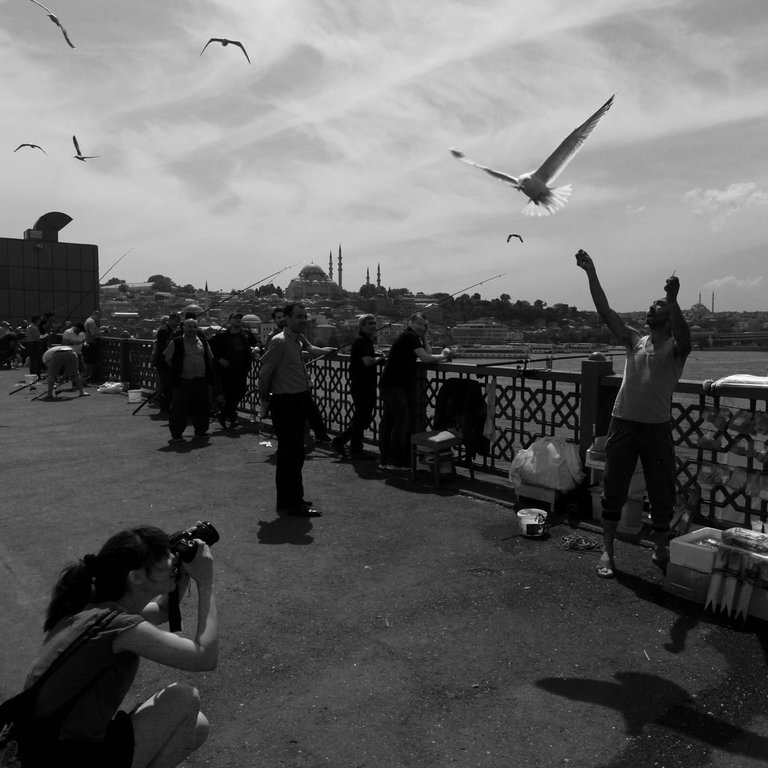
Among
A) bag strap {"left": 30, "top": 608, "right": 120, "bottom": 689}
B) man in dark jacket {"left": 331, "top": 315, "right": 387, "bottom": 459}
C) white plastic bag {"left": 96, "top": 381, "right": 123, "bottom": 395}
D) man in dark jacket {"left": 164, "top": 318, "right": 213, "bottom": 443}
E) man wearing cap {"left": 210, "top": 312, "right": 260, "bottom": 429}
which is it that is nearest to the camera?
bag strap {"left": 30, "top": 608, "right": 120, "bottom": 689}

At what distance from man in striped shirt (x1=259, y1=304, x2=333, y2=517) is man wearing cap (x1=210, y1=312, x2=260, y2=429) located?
4.81m

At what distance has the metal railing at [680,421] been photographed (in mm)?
5262

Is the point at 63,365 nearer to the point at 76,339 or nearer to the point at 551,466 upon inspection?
the point at 76,339

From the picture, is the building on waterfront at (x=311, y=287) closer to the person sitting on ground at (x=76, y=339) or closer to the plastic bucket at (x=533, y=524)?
the person sitting on ground at (x=76, y=339)

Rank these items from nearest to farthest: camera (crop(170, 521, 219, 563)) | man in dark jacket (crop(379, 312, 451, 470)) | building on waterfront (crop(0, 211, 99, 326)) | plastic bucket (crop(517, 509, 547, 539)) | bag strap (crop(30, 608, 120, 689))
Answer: bag strap (crop(30, 608, 120, 689)) → camera (crop(170, 521, 219, 563)) → plastic bucket (crop(517, 509, 547, 539)) → man in dark jacket (crop(379, 312, 451, 470)) → building on waterfront (crop(0, 211, 99, 326))

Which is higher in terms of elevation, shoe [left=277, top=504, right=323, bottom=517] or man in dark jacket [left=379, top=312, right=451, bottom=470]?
man in dark jacket [left=379, top=312, right=451, bottom=470]

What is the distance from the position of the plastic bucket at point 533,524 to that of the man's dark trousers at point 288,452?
212 centimetres

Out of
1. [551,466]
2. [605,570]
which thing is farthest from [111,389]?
[605,570]

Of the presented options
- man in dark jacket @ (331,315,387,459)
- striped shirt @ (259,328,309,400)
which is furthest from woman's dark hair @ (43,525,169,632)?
man in dark jacket @ (331,315,387,459)

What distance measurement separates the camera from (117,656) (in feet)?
7.98

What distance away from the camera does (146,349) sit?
16312 millimetres

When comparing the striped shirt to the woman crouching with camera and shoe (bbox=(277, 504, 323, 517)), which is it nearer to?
shoe (bbox=(277, 504, 323, 517))

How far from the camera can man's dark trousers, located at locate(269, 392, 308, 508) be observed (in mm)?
6812

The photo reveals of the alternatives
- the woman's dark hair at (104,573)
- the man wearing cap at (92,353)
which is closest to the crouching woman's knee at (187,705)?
the woman's dark hair at (104,573)
